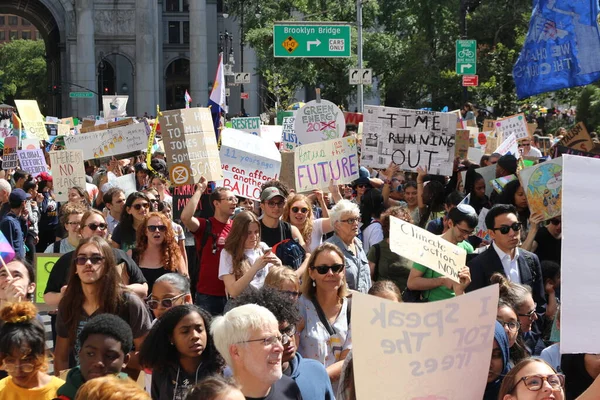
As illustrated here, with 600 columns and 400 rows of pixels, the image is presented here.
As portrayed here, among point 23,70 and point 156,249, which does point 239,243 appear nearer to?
point 156,249

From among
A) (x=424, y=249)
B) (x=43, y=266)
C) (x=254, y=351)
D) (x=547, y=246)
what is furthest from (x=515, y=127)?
(x=254, y=351)

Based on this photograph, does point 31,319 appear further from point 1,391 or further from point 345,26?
point 345,26

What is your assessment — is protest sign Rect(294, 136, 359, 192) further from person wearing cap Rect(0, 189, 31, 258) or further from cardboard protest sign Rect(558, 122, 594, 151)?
cardboard protest sign Rect(558, 122, 594, 151)

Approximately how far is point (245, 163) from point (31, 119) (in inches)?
614

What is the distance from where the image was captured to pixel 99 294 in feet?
22.2

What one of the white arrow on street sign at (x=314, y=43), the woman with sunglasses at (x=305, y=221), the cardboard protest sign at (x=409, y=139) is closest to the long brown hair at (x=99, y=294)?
the woman with sunglasses at (x=305, y=221)

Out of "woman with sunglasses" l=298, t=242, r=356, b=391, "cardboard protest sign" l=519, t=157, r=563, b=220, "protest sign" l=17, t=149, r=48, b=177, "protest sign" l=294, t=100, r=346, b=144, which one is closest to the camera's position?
"woman with sunglasses" l=298, t=242, r=356, b=391

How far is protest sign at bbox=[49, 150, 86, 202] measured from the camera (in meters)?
14.9

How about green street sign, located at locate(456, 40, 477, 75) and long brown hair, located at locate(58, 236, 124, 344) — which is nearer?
long brown hair, located at locate(58, 236, 124, 344)

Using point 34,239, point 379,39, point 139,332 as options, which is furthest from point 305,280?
point 379,39

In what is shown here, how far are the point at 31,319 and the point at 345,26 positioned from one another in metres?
20.0

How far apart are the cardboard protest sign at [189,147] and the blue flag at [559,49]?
325 centimetres

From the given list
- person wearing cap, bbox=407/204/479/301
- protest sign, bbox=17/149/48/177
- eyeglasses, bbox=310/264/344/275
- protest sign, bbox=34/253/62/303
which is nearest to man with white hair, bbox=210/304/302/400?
eyeglasses, bbox=310/264/344/275

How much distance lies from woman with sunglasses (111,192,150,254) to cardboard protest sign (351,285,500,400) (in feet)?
17.4
